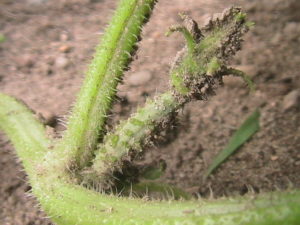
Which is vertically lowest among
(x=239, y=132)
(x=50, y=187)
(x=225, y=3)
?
(x=50, y=187)

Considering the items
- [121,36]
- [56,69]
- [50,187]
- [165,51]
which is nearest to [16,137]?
[50,187]

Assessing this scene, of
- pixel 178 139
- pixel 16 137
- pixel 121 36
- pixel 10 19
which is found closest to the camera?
pixel 121 36

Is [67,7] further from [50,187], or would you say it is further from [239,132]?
[50,187]

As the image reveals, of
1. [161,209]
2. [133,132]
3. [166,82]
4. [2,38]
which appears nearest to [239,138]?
[166,82]

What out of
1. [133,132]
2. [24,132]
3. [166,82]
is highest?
[166,82]

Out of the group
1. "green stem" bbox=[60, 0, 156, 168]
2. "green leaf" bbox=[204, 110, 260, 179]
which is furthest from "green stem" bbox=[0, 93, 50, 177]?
"green leaf" bbox=[204, 110, 260, 179]

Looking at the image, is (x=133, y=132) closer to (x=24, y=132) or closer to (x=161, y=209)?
(x=161, y=209)

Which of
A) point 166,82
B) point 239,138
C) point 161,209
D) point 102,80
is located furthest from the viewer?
point 239,138
